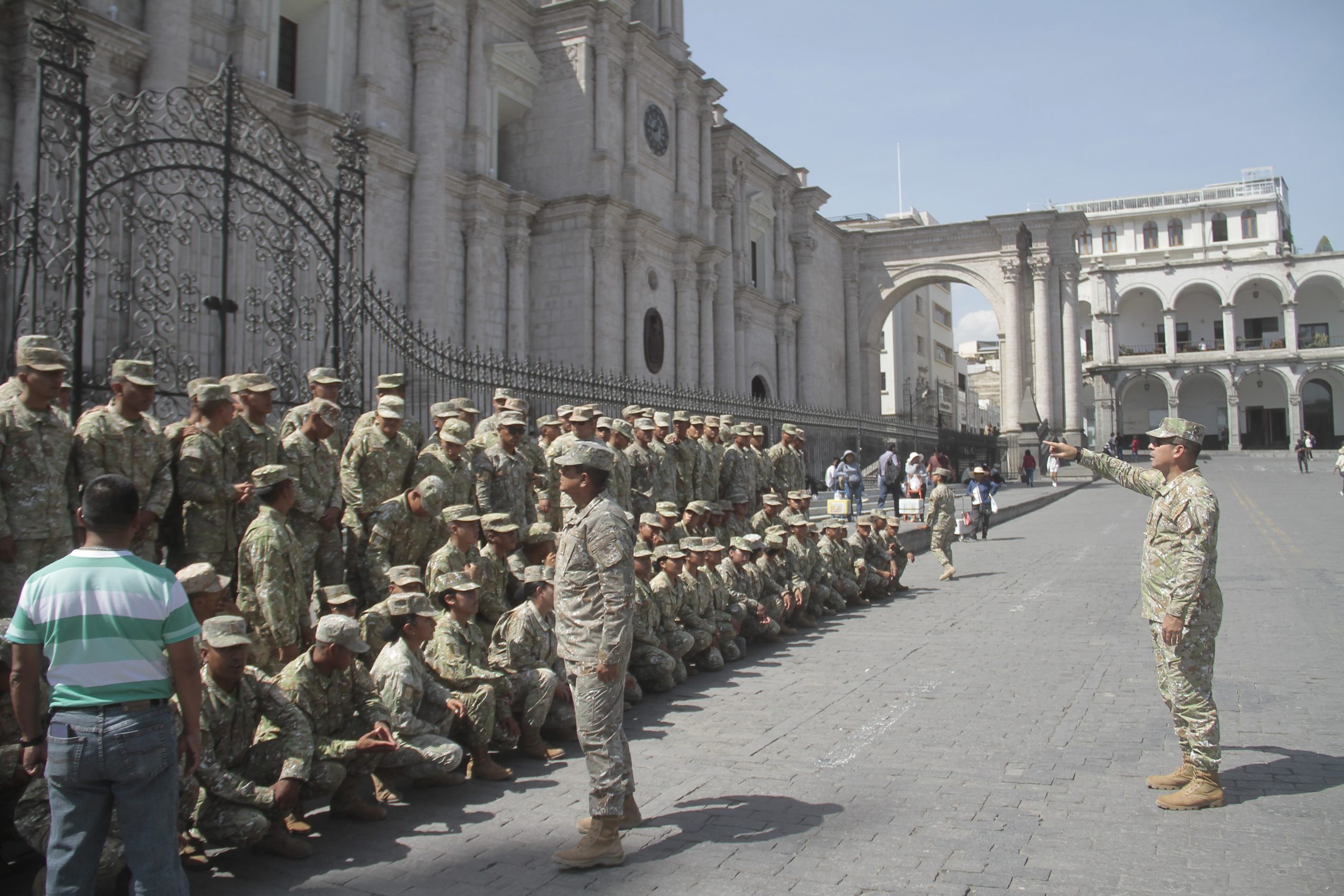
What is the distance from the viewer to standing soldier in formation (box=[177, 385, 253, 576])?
645 cm

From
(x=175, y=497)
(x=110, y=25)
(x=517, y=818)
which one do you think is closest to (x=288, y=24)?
(x=110, y=25)

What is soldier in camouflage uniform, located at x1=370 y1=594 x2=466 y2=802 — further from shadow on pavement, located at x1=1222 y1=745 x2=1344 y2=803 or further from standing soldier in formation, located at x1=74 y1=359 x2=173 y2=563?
shadow on pavement, located at x1=1222 y1=745 x2=1344 y2=803

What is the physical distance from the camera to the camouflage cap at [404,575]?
19.0 ft

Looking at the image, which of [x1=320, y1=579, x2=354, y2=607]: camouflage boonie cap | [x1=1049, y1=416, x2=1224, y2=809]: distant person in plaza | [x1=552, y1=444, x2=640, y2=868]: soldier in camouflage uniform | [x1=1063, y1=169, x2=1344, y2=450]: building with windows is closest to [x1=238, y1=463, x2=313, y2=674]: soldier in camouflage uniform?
[x1=320, y1=579, x2=354, y2=607]: camouflage boonie cap

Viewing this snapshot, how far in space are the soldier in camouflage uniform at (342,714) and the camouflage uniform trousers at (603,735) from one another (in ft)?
3.55

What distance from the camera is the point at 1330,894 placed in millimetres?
3836

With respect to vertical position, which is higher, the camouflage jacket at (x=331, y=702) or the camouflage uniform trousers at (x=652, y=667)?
the camouflage jacket at (x=331, y=702)

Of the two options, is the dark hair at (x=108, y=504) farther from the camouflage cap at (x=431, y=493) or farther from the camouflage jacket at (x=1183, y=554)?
the camouflage jacket at (x=1183, y=554)

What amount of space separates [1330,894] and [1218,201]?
7525cm

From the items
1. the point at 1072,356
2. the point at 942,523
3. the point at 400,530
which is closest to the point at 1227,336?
the point at 1072,356

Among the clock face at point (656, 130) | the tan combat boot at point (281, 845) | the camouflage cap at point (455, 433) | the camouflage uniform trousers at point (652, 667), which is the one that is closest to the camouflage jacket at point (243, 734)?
the tan combat boot at point (281, 845)

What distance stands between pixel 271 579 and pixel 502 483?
10.3 feet

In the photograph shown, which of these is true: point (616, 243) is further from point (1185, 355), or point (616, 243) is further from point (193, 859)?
point (1185, 355)

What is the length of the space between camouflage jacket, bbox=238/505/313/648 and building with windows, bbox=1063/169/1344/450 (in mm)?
59170
